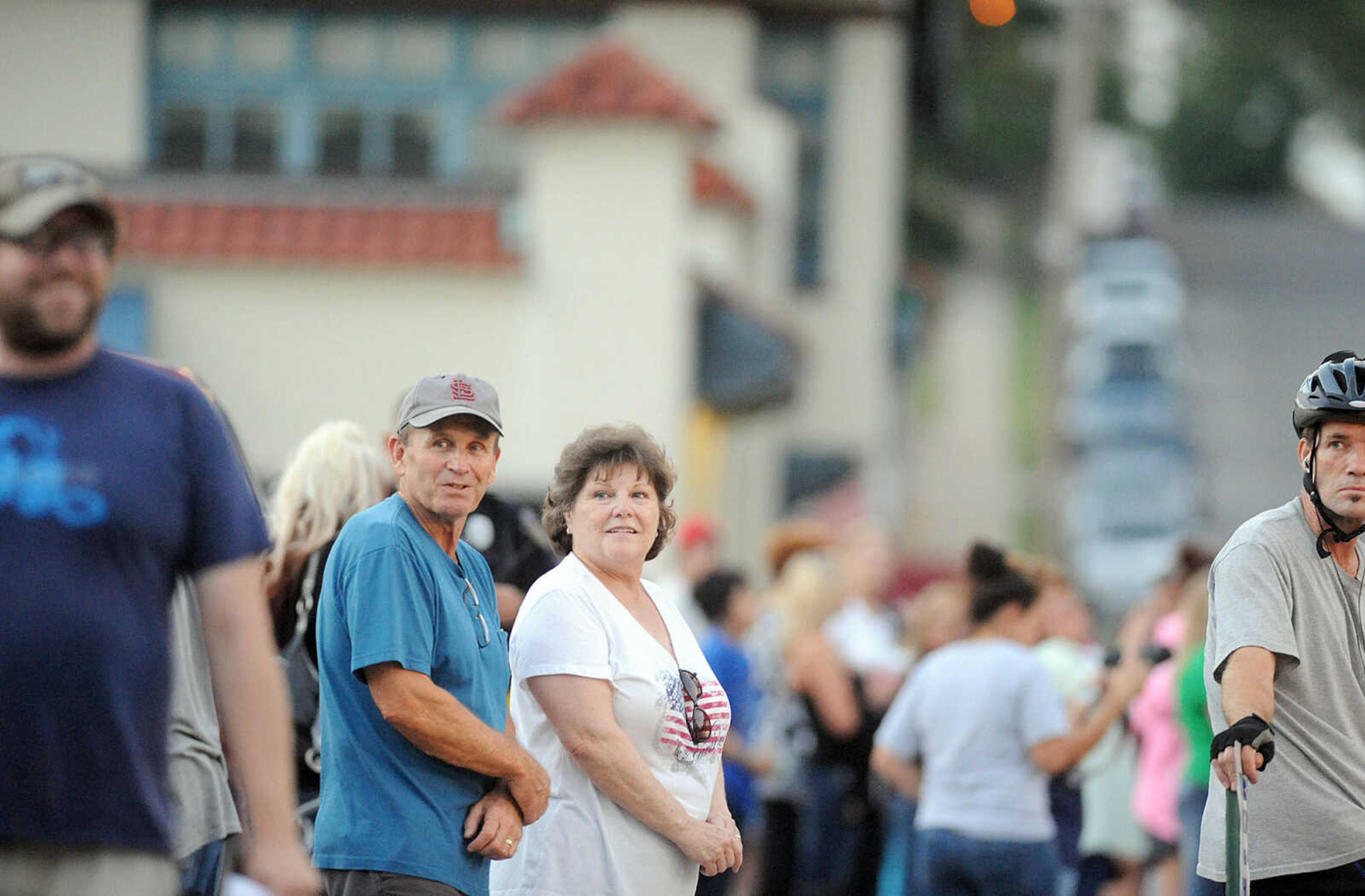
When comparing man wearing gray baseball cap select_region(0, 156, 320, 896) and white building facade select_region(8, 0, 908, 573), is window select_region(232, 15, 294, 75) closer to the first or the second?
white building facade select_region(8, 0, 908, 573)

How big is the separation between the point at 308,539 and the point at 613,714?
1232 mm

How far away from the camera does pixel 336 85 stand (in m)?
20.2

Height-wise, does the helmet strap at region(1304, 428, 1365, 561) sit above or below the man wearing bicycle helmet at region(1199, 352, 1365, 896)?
above

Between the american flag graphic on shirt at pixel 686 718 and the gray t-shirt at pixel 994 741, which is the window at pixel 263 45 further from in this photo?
the american flag graphic on shirt at pixel 686 718

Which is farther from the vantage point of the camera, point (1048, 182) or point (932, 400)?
point (1048, 182)

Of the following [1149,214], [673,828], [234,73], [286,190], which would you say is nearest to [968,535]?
[1149,214]

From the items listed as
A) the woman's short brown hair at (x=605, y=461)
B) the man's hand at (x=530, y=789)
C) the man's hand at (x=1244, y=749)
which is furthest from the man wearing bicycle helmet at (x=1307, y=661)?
the man's hand at (x=530, y=789)

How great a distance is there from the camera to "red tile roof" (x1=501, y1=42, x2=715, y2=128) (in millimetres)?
15164

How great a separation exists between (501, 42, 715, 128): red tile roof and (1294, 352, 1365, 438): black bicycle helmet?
10.1 metres

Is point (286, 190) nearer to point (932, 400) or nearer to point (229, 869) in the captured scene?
point (229, 869)

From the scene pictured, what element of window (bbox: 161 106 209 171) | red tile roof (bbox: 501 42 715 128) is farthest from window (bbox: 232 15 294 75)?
red tile roof (bbox: 501 42 715 128)

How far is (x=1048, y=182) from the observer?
6538cm

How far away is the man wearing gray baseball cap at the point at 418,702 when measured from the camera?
5.11 metres

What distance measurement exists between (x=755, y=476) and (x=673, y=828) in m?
17.7
